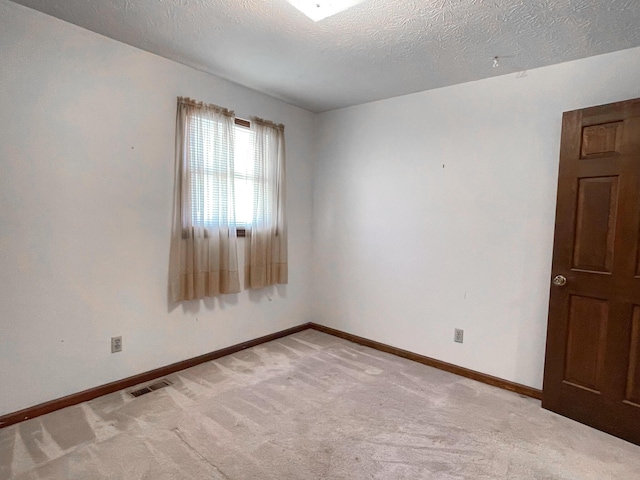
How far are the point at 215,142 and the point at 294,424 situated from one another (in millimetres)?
2342

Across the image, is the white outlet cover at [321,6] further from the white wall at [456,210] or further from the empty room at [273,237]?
the white wall at [456,210]

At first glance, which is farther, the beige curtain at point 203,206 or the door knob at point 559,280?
the beige curtain at point 203,206

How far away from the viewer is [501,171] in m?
2.78

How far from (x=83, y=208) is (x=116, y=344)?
40.8 inches

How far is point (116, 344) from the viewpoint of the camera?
8.43 ft

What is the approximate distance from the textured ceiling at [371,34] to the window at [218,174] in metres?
0.54

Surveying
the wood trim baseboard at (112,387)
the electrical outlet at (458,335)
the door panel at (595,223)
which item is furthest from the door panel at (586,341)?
the wood trim baseboard at (112,387)

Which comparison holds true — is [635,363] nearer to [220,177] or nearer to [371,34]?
[371,34]

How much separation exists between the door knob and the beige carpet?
919mm

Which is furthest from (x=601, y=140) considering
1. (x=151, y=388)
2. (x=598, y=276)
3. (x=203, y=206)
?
(x=151, y=388)

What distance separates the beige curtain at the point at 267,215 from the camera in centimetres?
342

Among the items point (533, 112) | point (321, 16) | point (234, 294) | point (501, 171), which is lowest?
point (234, 294)

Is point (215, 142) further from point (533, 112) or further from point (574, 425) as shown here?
point (574, 425)

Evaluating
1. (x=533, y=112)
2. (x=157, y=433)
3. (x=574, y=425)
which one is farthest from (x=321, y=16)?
(x=574, y=425)
